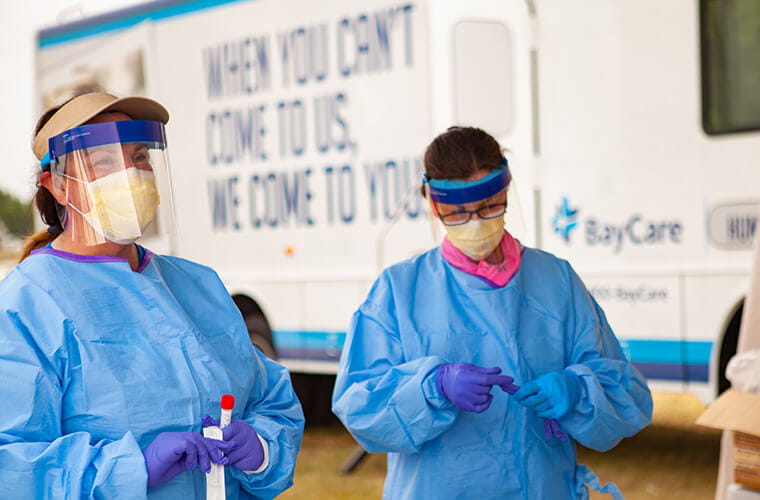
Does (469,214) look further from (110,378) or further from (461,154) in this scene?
(110,378)

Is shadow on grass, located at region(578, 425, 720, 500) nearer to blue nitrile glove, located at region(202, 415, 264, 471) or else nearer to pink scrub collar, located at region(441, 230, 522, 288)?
pink scrub collar, located at region(441, 230, 522, 288)

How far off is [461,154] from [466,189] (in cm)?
11

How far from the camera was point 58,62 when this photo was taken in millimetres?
7250

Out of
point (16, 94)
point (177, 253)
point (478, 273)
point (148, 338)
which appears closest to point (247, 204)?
point (177, 253)

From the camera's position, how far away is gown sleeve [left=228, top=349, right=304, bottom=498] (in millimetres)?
1896

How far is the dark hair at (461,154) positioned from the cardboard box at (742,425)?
3.51ft

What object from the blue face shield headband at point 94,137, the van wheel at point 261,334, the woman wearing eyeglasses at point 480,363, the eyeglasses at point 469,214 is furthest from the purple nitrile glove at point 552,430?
the van wheel at point 261,334

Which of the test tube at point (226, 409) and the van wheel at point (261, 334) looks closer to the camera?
the test tube at point (226, 409)

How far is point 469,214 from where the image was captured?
235cm

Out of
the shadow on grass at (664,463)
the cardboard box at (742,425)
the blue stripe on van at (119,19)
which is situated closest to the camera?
the cardboard box at (742,425)

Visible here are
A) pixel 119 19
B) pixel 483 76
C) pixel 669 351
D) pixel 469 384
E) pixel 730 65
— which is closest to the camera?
pixel 469 384

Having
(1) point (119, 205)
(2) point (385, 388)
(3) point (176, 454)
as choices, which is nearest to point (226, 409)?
(3) point (176, 454)

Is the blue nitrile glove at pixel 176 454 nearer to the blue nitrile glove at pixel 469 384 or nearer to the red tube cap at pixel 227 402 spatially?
the red tube cap at pixel 227 402

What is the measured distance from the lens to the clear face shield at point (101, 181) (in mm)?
1803
